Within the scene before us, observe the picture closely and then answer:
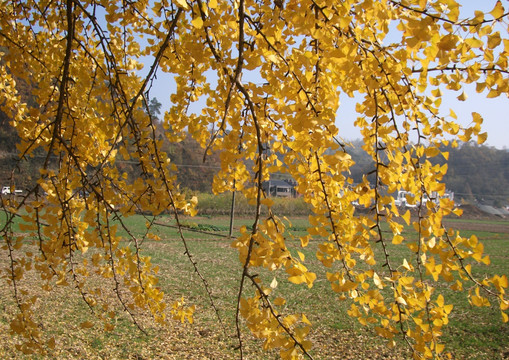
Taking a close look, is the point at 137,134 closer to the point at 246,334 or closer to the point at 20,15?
the point at 20,15

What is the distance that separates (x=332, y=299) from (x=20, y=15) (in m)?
5.51

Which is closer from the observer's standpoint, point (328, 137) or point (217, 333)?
point (328, 137)

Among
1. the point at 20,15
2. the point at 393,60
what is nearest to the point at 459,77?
the point at 393,60

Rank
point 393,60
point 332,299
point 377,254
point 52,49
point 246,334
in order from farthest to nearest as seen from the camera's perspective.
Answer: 1. point 377,254
2. point 332,299
3. point 246,334
4. point 52,49
5. point 393,60

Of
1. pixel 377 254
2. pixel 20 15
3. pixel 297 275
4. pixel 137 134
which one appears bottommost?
pixel 377 254

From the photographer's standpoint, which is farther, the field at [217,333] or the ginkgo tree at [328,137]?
the field at [217,333]

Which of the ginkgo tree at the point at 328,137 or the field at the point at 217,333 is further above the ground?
the ginkgo tree at the point at 328,137

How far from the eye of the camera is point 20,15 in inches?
109

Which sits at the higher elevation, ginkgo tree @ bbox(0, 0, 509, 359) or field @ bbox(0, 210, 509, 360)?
ginkgo tree @ bbox(0, 0, 509, 359)

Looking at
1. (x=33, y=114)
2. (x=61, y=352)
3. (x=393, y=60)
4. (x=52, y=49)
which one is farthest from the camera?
(x=61, y=352)

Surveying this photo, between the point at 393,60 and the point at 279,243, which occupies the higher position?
the point at 393,60

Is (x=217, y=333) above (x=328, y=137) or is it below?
below

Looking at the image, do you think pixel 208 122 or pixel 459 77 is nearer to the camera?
pixel 459 77

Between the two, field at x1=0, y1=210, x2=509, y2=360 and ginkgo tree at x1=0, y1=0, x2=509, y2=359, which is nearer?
ginkgo tree at x1=0, y1=0, x2=509, y2=359
